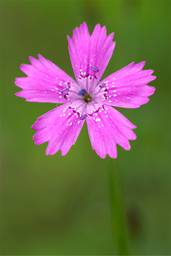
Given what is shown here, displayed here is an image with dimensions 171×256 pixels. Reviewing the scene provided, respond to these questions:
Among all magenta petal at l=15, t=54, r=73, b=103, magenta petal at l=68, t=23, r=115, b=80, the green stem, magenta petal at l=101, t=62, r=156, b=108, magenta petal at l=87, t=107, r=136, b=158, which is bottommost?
Result: the green stem

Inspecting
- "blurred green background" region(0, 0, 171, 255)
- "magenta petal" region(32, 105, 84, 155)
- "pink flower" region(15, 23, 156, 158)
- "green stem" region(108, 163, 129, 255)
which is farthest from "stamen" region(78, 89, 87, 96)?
"blurred green background" region(0, 0, 171, 255)

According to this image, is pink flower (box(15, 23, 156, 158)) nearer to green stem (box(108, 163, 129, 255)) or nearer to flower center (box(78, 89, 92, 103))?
flower center (box(78, 89, 92, 103))

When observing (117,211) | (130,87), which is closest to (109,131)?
(130,87)

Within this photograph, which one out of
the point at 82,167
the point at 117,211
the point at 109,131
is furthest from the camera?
the point at 82,167

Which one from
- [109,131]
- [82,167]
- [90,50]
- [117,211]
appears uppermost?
[90,50]

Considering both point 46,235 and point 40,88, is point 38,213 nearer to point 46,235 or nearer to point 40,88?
point 46,235

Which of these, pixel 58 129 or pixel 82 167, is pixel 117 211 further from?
pixel 82 167
